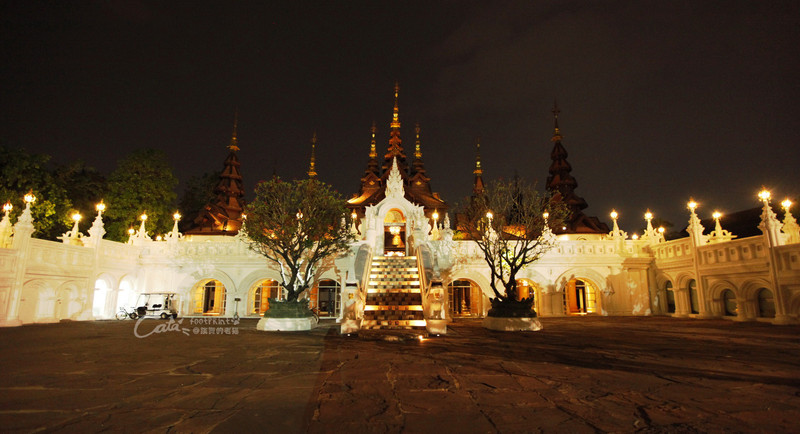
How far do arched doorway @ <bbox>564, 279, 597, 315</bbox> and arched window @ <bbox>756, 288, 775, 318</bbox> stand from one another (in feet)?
29.6

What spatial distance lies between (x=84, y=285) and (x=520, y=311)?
2218 cm

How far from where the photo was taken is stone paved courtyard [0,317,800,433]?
423cm

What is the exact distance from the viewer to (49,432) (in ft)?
12.7

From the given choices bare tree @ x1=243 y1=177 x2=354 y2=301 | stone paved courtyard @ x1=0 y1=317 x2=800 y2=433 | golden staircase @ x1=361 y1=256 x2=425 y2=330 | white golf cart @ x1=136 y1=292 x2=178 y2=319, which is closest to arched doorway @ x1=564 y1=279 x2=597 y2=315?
golden staircase @ x1=361 y1=256 x2=425 y2=330

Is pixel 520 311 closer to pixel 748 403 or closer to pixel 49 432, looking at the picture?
pixel 748 403

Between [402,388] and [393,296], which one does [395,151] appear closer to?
[393,296]

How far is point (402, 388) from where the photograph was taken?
18.9 ft

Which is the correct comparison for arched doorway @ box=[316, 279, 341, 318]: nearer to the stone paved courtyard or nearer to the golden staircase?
the golden staircase

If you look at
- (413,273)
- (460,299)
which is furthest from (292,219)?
(460,299)

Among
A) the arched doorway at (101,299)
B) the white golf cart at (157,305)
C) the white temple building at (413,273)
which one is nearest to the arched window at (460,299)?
the white temple building at (413,273)

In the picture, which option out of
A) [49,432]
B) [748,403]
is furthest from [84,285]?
[748,403]

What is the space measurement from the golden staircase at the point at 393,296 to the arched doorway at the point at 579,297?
13.7 metres

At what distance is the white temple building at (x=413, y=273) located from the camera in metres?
16.5

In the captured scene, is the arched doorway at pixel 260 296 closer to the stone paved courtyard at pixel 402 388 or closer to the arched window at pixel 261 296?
the arched window at pixel 261 296
